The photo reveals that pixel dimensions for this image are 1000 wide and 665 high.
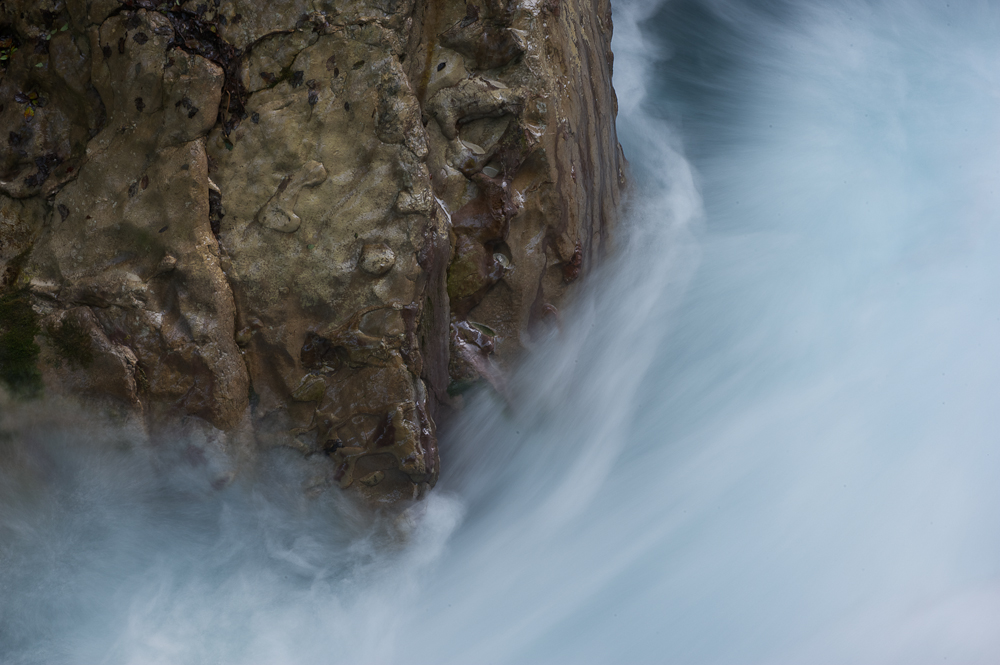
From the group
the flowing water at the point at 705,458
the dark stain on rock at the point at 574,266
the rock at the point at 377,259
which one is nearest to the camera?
the rock at the point at 377,259

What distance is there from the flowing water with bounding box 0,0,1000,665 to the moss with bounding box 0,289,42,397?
142mm

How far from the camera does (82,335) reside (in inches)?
100.0

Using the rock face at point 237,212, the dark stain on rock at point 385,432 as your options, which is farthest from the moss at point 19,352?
the dark stain on rock at point 385,432

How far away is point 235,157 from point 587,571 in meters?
2.16

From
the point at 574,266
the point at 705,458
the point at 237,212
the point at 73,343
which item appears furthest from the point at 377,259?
the point at 705,458

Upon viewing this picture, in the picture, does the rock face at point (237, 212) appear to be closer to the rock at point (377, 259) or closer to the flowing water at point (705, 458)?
the rock at point (377, 259)

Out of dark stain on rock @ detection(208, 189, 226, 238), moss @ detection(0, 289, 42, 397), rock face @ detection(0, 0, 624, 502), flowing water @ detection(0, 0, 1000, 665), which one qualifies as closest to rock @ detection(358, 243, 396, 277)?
rock face @ detection(0, 0, 624, 502)

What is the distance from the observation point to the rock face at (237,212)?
2525mm

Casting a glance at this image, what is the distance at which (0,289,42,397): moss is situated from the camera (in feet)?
8.32

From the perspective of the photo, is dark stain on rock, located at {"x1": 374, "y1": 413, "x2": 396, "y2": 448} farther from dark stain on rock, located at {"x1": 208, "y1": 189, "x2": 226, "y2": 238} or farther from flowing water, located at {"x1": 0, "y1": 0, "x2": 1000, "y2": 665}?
dark stain on rock, located at {"x1": 208, "y1": 189, "x2": 226, "y2": 238}

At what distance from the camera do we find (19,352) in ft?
Result: 8.35

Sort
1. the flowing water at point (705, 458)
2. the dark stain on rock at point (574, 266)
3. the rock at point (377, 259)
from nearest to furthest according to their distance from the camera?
the rock at point (377, 259) < the flowing water at point (705, 458) < the dark stain on rock at point (574, 266)

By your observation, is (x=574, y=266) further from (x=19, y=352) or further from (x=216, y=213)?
(x=19, y=352)

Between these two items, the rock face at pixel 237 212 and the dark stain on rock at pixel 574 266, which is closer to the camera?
the rock face at pixel 237 212
